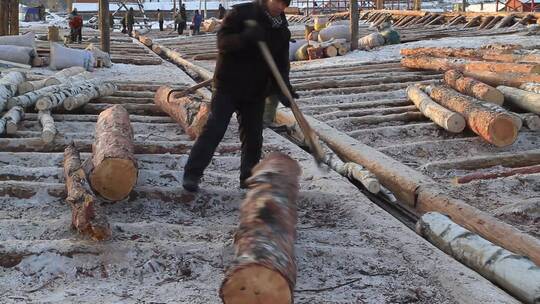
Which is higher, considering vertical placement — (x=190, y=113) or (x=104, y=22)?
(x=104, y=22)

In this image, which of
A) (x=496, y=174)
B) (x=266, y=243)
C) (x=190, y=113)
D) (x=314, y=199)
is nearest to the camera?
(x=266, y=243)

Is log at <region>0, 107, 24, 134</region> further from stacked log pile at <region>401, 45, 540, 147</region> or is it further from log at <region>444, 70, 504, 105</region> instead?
log at <region>444, 70, 504, 105</region>

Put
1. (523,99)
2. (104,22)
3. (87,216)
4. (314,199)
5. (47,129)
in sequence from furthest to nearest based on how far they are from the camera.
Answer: (104,22) → (523,99) → (47,129) → (314,199) → (87,216)

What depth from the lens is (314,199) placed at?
15.4 feet

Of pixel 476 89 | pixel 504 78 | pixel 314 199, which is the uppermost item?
pixel 504 78

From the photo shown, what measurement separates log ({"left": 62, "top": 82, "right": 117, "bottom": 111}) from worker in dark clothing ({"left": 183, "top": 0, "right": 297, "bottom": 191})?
135 inches

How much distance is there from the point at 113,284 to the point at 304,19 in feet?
110

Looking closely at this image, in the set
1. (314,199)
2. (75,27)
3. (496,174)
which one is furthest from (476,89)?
(75,27)

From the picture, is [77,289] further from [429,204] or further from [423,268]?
[429,204]

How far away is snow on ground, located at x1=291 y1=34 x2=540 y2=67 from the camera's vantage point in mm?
13641

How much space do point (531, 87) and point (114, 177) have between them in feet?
16.8

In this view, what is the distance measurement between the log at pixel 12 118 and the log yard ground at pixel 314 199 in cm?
2

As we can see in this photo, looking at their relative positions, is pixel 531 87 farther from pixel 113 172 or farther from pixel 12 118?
pixel 12 118

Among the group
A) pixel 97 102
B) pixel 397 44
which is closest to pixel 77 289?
pixel 97 102
